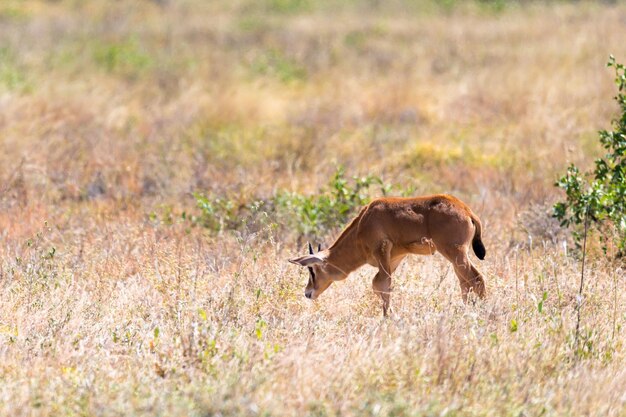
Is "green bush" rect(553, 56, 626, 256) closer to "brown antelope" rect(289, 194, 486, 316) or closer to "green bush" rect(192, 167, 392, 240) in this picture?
"brown antelope" rect(289, 194, 486, 316)

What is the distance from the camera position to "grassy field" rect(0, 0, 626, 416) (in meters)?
6.11

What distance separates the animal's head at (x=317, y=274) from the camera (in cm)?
802

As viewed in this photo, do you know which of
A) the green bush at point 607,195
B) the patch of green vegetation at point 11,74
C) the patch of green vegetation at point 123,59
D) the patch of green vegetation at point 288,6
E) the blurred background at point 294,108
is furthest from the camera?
the patch of green vegetation at point 288,6

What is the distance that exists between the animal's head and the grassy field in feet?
0.43

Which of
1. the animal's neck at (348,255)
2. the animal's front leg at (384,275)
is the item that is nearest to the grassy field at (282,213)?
the animal's front leg at (384,275)

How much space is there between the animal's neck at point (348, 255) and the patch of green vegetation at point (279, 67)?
1280 cm

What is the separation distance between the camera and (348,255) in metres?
8.44

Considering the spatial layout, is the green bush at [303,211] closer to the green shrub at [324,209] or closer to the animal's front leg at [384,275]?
the green shrub at [324,209]

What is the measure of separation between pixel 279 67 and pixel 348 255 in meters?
13.9

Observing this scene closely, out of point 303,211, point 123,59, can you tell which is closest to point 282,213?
point 303,211

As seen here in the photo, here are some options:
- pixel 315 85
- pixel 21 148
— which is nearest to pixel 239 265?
pixel 21 148

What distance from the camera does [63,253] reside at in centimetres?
919

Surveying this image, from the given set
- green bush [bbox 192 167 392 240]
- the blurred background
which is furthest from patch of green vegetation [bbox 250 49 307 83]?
green bush [bbox 192 167 392 240]

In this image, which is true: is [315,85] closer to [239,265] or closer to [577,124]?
[577,124]
